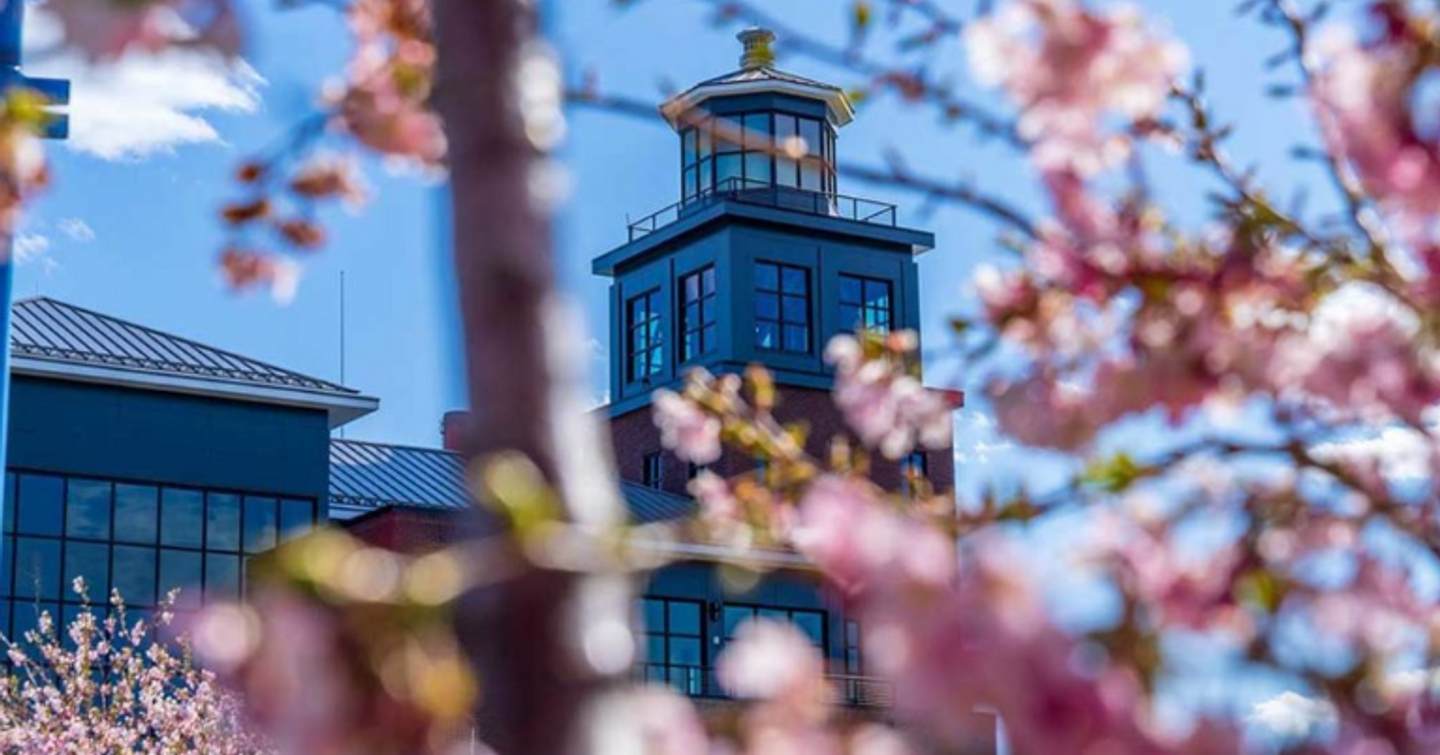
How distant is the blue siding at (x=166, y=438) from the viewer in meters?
31.4

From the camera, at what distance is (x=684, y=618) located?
37406 millimetres

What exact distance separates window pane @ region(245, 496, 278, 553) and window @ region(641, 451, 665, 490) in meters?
10.7

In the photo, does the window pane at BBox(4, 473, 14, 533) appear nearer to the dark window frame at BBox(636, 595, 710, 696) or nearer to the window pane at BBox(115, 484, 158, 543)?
the window pane at BBox(115, 484, 158, 543)

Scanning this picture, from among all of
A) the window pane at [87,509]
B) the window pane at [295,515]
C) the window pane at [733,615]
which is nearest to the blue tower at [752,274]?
the window pane at [733,615]

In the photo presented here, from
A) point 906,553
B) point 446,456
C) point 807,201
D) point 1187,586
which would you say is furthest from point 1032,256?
point 807,201

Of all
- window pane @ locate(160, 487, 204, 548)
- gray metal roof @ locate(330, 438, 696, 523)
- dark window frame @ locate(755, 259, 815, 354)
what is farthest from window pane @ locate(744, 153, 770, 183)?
window pane @ locate(160, 487, 204, 548)

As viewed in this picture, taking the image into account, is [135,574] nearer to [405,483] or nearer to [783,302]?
[405,483]

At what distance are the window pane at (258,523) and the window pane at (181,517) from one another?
0.73 meters

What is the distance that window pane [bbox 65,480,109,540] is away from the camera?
31359 mm

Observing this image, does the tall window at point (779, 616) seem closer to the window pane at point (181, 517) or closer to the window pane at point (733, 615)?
the window pane at point (733, 615)

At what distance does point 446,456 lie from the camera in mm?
39469

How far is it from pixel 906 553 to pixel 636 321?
41879 mm

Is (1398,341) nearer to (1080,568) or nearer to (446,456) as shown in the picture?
(1080,568)

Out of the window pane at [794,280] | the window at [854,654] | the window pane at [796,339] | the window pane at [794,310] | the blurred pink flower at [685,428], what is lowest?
the window at [854,654]
